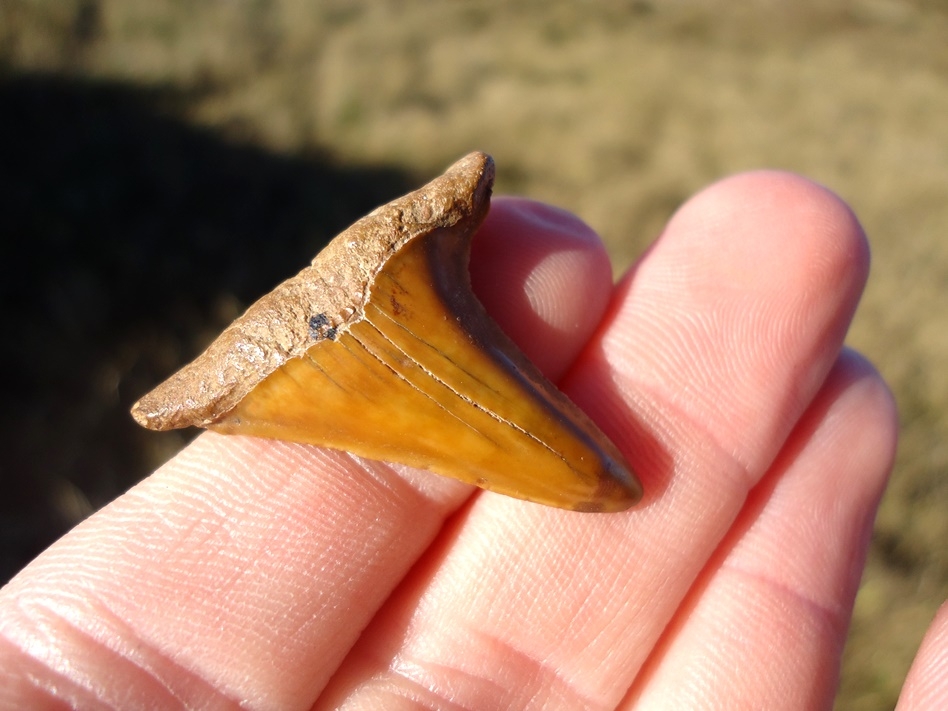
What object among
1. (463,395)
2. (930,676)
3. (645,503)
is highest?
(463,395)

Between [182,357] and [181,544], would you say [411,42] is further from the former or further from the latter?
[181,544]

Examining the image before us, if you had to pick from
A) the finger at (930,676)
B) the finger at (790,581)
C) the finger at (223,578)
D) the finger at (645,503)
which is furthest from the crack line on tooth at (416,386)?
the finger at (930,676)

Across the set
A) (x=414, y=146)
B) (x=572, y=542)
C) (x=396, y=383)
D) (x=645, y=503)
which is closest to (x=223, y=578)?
(x=396, y=383)

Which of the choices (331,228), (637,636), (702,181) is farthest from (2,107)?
(637,636)

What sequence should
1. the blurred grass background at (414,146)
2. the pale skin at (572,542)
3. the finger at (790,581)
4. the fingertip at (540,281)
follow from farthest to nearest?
the blurred grass background at (414,146), the fingertip at (540,281), the finger at (790,581), the pale skin at (572,542)

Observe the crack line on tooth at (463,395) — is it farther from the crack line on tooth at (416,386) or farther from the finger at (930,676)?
the finger at (930,676)

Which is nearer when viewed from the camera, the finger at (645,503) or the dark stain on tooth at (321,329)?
the dark stain on tooth at (321,329)

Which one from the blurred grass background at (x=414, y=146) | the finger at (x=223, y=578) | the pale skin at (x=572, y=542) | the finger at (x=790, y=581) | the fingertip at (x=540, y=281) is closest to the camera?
the finger at (x=223, y=578)

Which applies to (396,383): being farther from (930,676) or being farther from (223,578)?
(930,676)
